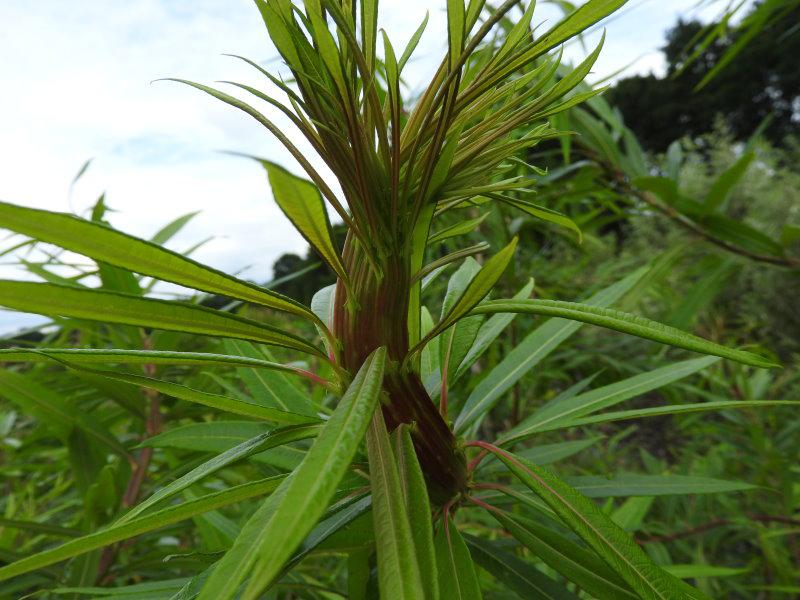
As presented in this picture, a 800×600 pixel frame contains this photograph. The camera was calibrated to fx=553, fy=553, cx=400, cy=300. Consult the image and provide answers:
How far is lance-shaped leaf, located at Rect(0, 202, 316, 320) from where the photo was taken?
0.23 metres

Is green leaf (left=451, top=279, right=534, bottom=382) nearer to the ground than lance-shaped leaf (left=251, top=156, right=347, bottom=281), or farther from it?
nearer to the ground

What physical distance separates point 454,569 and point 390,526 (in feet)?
0.32

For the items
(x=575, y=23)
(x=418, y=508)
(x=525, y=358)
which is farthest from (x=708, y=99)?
(x=418, y=508)

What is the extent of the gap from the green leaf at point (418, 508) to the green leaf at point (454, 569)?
7 centimetres

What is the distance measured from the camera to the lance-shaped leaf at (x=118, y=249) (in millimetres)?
225

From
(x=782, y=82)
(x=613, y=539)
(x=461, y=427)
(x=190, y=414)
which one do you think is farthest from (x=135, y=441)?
(x=782, y=82)

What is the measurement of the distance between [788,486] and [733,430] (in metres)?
0.26

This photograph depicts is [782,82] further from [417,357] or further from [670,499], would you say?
[417,357]

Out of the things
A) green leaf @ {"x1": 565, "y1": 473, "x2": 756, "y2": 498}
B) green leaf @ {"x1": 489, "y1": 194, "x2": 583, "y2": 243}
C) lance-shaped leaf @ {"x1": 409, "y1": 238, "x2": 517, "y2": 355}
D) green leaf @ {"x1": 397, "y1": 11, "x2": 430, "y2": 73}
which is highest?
green leaf @ {"x1": 397, "y1": 11, "x2": 430, "y2": 73}

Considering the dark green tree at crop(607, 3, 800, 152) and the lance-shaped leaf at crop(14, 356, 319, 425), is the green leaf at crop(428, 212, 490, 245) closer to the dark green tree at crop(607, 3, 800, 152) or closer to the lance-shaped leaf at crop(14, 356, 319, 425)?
the lance-shaped leaf at crop(14, 356, 319, 425)

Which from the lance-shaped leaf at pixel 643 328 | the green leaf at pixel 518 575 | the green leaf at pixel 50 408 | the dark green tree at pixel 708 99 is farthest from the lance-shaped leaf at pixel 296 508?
the dark green tree at pixel 708 99

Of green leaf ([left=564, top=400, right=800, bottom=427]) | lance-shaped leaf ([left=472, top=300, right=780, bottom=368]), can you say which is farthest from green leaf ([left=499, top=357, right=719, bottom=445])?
lance-shaped leaf ([left=472, top=300, right=780, bottom=368])

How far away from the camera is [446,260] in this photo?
351mm

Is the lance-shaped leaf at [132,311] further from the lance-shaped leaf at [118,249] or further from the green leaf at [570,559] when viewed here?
the green leaf at [570,559]
